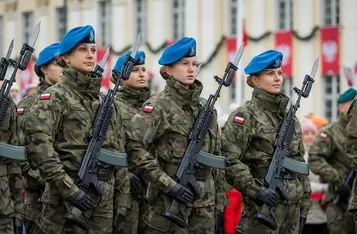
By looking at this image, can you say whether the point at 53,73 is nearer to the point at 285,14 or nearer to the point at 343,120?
the point at 343,120

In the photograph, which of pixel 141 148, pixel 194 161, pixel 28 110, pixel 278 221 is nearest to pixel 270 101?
pixel 278 221

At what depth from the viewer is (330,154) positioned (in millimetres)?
13852

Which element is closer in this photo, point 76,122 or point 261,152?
point 76,122

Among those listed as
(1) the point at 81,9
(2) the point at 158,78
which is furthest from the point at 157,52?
(1) the point at 81,9

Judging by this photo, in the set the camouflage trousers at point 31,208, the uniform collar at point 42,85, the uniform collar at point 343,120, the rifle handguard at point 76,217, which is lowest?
the camouflage trousers at point 31,208

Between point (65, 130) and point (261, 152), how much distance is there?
229cm

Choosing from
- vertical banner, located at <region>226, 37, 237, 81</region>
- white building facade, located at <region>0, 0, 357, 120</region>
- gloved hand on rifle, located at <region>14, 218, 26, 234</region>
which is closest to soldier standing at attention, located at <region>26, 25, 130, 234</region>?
gloved hand on rifle, located at <region>14, 218, 26, 234</region>

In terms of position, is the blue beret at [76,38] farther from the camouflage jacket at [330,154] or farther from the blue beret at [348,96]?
the blue beret at [348,96]

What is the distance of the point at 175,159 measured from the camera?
9766 millimetres

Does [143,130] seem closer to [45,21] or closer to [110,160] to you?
[110,160]

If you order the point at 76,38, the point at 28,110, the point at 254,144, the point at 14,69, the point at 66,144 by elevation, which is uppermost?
the point at 76,38

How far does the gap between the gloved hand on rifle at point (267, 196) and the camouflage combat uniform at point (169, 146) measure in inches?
20.0

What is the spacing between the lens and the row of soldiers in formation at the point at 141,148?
8844 millimetres

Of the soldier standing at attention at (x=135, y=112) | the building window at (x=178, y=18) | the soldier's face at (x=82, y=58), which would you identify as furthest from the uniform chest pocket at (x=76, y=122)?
the building window at (x=178, y=18)
